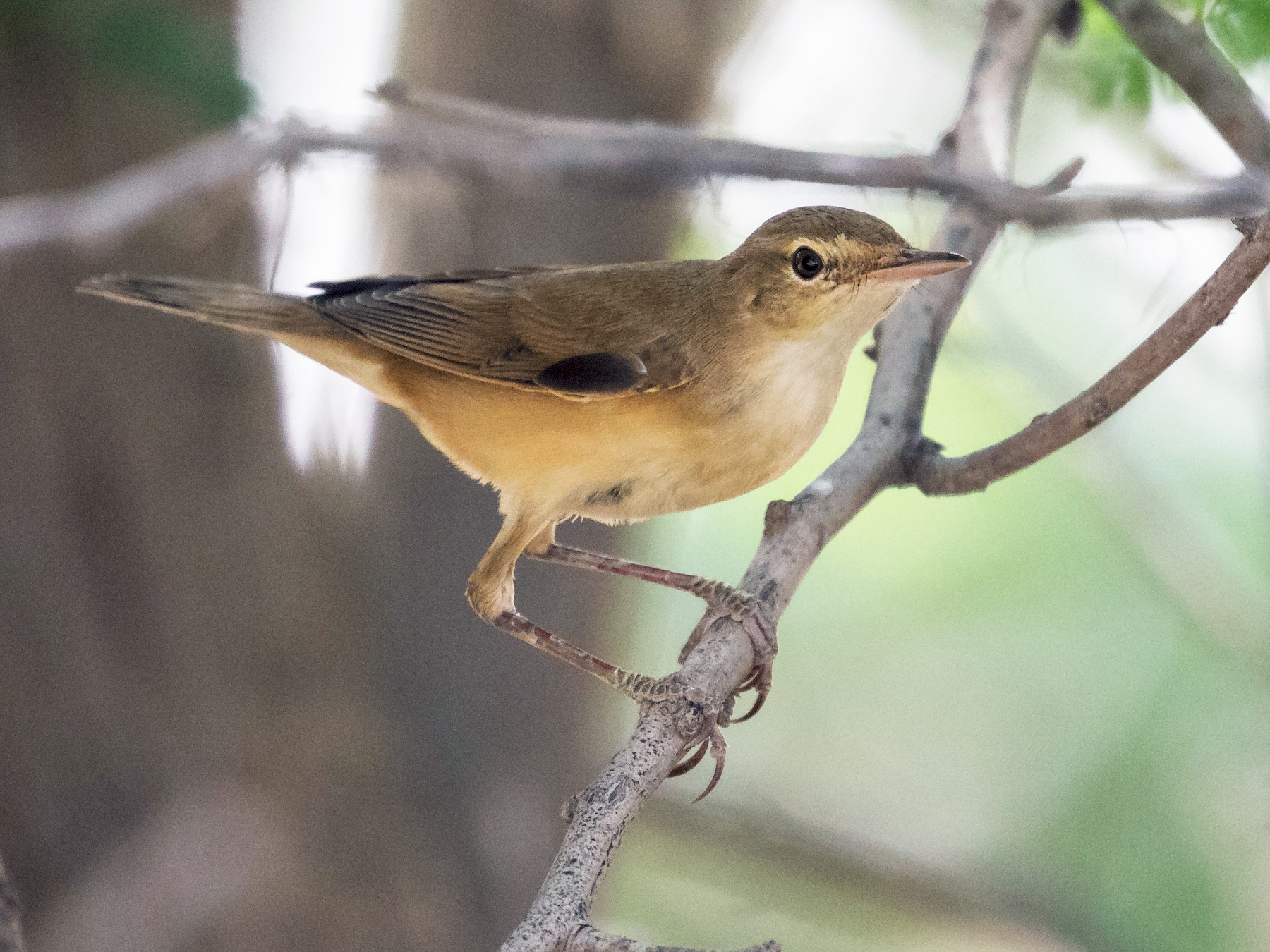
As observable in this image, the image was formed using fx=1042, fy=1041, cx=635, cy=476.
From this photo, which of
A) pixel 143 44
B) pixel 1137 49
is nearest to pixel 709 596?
pixel 1137 49

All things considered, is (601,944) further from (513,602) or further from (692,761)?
(513,602)

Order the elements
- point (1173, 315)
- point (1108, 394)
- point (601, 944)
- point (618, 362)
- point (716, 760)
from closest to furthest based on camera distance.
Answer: point (601, 944)
point (1173, 315)
point (1108, 394)
point (716, 760)
point (618, 362)

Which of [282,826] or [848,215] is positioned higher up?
[848,215]

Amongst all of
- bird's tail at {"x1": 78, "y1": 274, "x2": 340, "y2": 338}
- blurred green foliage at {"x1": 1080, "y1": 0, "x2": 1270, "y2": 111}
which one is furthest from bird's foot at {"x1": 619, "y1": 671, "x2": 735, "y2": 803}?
blurred green foliage at {"x1": 1080, "y1": 0, "x2": 1270, "y2": 111}

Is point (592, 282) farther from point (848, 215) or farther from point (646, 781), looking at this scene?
point (646, 781)

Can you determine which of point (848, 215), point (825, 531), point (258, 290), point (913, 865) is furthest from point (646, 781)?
point (913, 865)

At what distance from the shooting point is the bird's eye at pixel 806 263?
1.94 metres

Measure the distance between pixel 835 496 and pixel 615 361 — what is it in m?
0.50

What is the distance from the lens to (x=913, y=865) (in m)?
3.08

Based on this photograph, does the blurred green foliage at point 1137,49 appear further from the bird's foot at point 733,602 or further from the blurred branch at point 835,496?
the bird's foot at point 733,602

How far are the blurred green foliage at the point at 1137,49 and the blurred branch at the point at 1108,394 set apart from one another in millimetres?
1014

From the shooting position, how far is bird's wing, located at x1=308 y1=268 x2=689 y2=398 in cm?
202

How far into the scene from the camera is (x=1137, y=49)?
8.05 feet

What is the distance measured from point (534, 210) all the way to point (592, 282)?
1.30 meters
